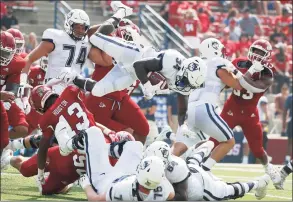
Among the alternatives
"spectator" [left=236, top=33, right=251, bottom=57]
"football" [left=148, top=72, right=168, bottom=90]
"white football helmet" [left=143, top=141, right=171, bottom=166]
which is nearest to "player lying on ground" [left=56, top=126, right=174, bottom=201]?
"white football helmet" [left=143, top=141, right=171, bottom=166]

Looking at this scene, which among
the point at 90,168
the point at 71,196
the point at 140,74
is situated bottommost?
the point at 71,196

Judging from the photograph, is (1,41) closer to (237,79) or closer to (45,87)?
(45,87)

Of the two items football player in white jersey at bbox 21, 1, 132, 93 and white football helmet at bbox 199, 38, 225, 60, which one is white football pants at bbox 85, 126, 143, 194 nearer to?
football player in white jersey at bbox 21, 1, 132, 93

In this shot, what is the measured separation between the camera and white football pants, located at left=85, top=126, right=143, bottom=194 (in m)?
7.51

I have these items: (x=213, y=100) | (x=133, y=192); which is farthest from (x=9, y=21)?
(x=133, y=192)

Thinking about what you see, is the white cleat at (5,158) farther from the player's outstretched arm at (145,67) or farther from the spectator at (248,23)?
the spectator at (248,23)

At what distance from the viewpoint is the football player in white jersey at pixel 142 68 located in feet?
27.8

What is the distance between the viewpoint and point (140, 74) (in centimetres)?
866

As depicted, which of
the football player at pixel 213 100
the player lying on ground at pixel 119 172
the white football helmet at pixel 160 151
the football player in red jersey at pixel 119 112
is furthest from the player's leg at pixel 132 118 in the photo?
the white football helmet at pixel 160 151

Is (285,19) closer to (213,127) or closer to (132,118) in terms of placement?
(132,118)

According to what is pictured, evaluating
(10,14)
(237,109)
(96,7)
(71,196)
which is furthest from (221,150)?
(96,7)

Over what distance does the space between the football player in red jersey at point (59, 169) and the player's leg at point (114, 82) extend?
71 cm

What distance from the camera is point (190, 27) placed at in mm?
18281

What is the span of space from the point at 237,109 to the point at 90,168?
3.21m
